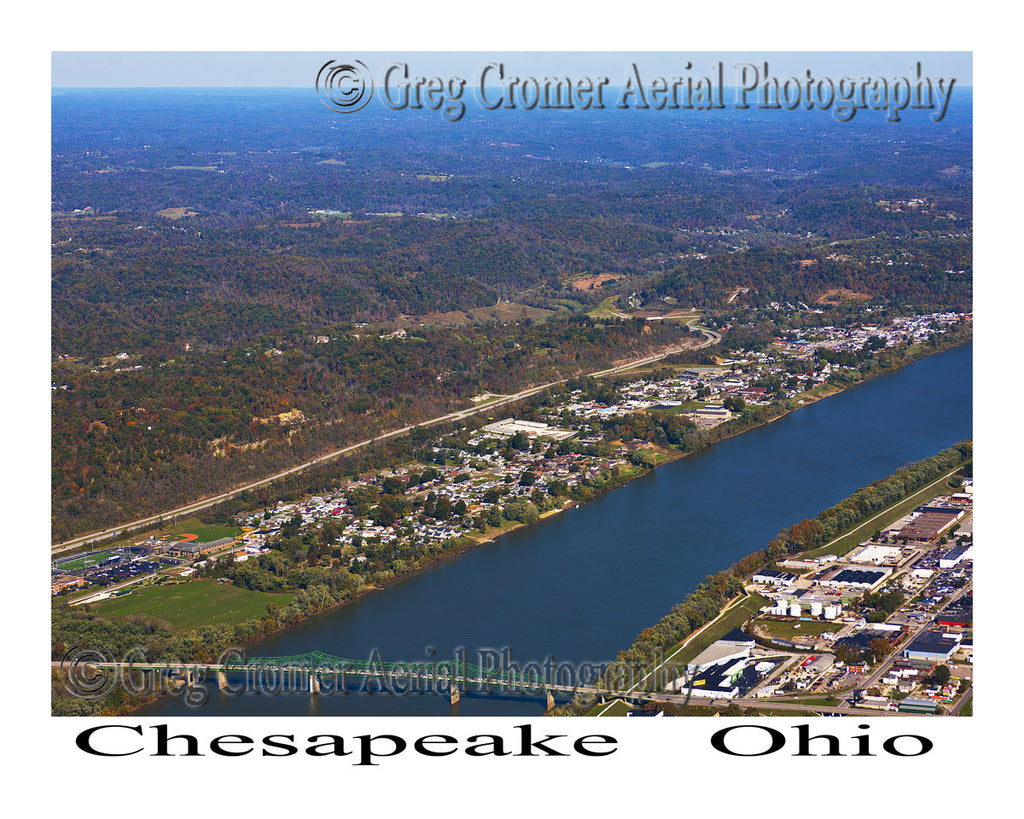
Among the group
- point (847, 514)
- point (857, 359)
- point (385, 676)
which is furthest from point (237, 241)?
point (385, 676)

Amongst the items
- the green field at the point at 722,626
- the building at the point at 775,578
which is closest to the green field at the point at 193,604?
the green field at the point at 722,626

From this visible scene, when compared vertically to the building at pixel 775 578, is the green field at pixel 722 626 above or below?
below

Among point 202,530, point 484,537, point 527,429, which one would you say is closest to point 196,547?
point 202,530

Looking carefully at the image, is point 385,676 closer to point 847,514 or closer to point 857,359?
point 847,514

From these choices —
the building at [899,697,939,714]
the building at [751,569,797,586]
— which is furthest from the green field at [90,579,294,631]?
the building at [899,697,939,714]
